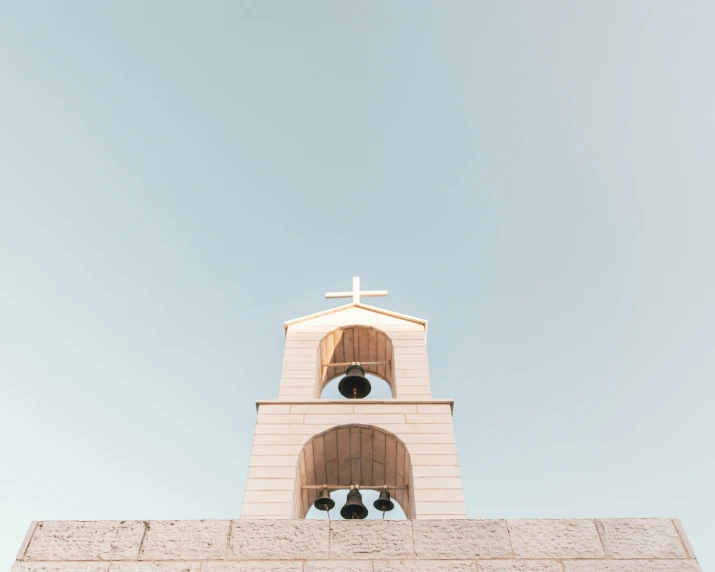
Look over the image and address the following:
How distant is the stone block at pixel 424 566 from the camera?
177 inches

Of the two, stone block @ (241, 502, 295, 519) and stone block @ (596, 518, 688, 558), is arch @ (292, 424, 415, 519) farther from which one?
stone block @ (596, 518, 688, 558)

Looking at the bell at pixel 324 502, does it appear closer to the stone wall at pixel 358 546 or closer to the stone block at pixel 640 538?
the stone wall at pixel 358 546

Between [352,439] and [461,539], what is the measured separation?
358 centimetres

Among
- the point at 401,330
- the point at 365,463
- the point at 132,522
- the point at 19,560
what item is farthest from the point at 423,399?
the point at 19,560

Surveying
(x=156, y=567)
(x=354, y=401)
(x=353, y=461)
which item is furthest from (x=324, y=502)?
(x=156, y=567)

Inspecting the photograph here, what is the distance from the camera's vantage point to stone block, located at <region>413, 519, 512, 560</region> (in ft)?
15.1

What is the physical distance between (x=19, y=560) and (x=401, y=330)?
255 inches

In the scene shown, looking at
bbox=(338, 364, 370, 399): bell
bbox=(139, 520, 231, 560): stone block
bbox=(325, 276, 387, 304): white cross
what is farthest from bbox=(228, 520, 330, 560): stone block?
bbox=(325, 276, 387, 304): white cross

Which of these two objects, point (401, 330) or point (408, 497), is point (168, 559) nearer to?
point (408, 497)

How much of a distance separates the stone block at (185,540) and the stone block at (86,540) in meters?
0.10

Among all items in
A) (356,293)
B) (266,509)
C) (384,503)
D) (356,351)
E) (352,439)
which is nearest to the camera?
(266,509)

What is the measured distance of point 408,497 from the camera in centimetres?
767

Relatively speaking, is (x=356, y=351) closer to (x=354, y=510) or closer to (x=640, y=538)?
(x=354, y=510)

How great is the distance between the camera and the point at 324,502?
26.3 feet
